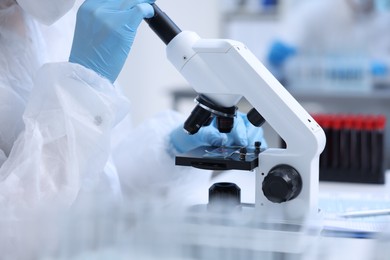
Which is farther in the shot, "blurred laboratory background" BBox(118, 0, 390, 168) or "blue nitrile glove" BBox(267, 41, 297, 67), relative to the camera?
"blue nitrile glove" BBox(267, 41, 297, 67)

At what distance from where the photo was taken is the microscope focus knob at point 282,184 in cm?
90

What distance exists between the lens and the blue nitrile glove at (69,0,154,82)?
1001 mm

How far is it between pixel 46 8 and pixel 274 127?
46cm

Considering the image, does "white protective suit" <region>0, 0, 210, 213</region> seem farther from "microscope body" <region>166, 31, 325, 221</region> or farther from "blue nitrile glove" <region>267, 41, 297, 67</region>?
"blue nitrile glove" <region>267, 41, 297, 67</region>

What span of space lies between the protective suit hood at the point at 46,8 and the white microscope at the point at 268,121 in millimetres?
252

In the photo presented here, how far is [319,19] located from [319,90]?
62 centimetres

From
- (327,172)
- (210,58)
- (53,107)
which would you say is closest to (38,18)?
(53,107)

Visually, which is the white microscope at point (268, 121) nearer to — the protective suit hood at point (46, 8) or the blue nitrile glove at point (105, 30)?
the blue nitrile glove at point (105, 30)

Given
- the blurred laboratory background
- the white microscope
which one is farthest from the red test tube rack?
the blurred laboratory background

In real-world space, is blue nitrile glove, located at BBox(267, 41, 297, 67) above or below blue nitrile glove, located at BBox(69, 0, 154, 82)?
above

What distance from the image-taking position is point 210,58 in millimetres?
942

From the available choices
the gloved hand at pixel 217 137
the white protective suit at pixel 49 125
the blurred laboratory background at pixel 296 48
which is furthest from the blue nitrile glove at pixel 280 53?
the white protective suit at pixel 49 125

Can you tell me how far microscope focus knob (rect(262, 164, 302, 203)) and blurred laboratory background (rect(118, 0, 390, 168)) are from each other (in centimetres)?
214

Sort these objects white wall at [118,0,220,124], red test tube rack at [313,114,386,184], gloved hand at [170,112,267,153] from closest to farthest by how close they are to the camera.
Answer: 1. gloved hand at [170,112,267,153]
2. red test tube rack at [313,114,386,184]
3. white wall at [118,0,220,124]
